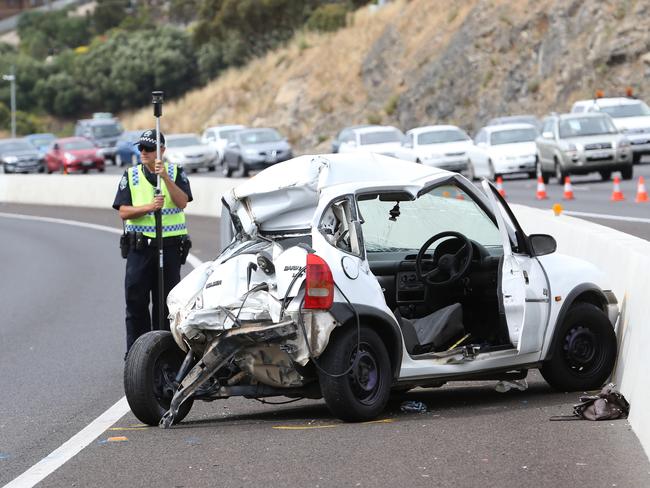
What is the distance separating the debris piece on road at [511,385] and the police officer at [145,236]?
264 centimetres

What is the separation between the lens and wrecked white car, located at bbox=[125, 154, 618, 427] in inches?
353

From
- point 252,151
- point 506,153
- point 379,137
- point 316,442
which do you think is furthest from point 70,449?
point 252,151

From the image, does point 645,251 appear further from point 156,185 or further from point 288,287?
point 156,185

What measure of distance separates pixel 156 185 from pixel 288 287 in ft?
9.36

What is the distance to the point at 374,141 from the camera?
48.5m

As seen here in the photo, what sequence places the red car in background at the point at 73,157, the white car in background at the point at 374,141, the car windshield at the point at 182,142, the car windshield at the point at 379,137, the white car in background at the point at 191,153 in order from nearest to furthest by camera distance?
the white car in background at the point at 374,141, the car windshield at the point at 379,137, the white car in background at the point at 191,153, the car windshield at the point at 182,142, the red car in background at the point at 73,157

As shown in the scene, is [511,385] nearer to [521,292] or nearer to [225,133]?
[521,292]

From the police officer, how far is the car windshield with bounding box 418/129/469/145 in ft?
104

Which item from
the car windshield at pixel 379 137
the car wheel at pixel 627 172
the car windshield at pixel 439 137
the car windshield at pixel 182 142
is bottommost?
the car windshield at pixel 182 142

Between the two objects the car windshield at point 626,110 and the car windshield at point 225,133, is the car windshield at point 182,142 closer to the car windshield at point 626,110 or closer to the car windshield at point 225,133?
the car windshield at point 225,133

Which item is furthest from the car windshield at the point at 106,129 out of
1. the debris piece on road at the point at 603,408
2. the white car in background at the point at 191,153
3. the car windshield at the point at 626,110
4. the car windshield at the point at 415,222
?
the debris piece on road at the point at 603,408

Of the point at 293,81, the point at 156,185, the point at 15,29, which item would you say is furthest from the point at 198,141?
the point at 15,29

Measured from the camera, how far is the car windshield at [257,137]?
53.8 m

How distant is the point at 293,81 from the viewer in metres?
82.2
